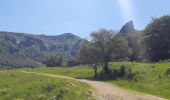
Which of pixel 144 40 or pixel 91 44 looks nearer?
pixel 91 44

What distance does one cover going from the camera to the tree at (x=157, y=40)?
92625 millimetres

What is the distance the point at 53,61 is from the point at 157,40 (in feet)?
230

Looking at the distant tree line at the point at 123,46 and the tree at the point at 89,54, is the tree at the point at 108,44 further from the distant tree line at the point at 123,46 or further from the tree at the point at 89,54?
the tree at the point at 89,54

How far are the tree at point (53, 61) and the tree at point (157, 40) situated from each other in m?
60.9

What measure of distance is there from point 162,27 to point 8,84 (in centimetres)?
5677

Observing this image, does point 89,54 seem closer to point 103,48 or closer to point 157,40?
point 103,48

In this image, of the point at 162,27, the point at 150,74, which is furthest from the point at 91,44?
the point at 162,27

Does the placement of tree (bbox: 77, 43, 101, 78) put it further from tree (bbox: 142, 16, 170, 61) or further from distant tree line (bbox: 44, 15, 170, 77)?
tree (bbox: 142, 16, 170, 61)

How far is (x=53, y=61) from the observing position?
513 feet

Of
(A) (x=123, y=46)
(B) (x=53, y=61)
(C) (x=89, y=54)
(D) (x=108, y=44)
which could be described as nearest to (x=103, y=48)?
(D) (x=108, y=44)

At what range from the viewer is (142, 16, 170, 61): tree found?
9262cm

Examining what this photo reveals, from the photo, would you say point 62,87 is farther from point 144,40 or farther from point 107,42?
point 144,40

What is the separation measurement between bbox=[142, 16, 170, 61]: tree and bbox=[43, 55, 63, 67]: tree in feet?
200

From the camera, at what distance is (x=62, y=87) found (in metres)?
38.9
